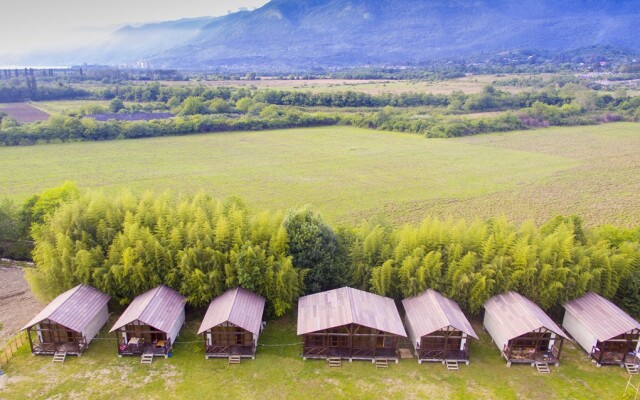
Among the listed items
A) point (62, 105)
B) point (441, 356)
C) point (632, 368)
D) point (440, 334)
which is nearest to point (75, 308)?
point (440, 334)

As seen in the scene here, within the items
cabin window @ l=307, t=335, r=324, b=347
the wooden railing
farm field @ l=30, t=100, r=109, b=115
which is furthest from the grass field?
farm field @ l=30, t=100, r=109, b=115

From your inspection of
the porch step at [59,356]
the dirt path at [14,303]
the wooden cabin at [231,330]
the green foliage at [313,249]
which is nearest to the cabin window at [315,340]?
the wooden cabin at [231,330]

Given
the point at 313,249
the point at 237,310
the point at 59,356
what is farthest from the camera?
the point at 313,249

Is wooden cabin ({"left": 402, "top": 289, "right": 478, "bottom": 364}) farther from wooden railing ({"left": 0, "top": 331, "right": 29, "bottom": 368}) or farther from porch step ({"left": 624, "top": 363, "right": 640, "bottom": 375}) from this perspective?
wooden railing ({"left": 0, "top": 331, "right": 29, "bottom": 368})

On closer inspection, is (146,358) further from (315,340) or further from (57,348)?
(315,340)

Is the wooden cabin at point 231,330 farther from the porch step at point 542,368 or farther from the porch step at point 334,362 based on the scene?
the porch step at point 542,368

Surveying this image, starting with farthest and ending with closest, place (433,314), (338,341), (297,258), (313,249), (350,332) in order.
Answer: (297,258)
(313,249)
(433,314)
(338,341)
(350,332)
